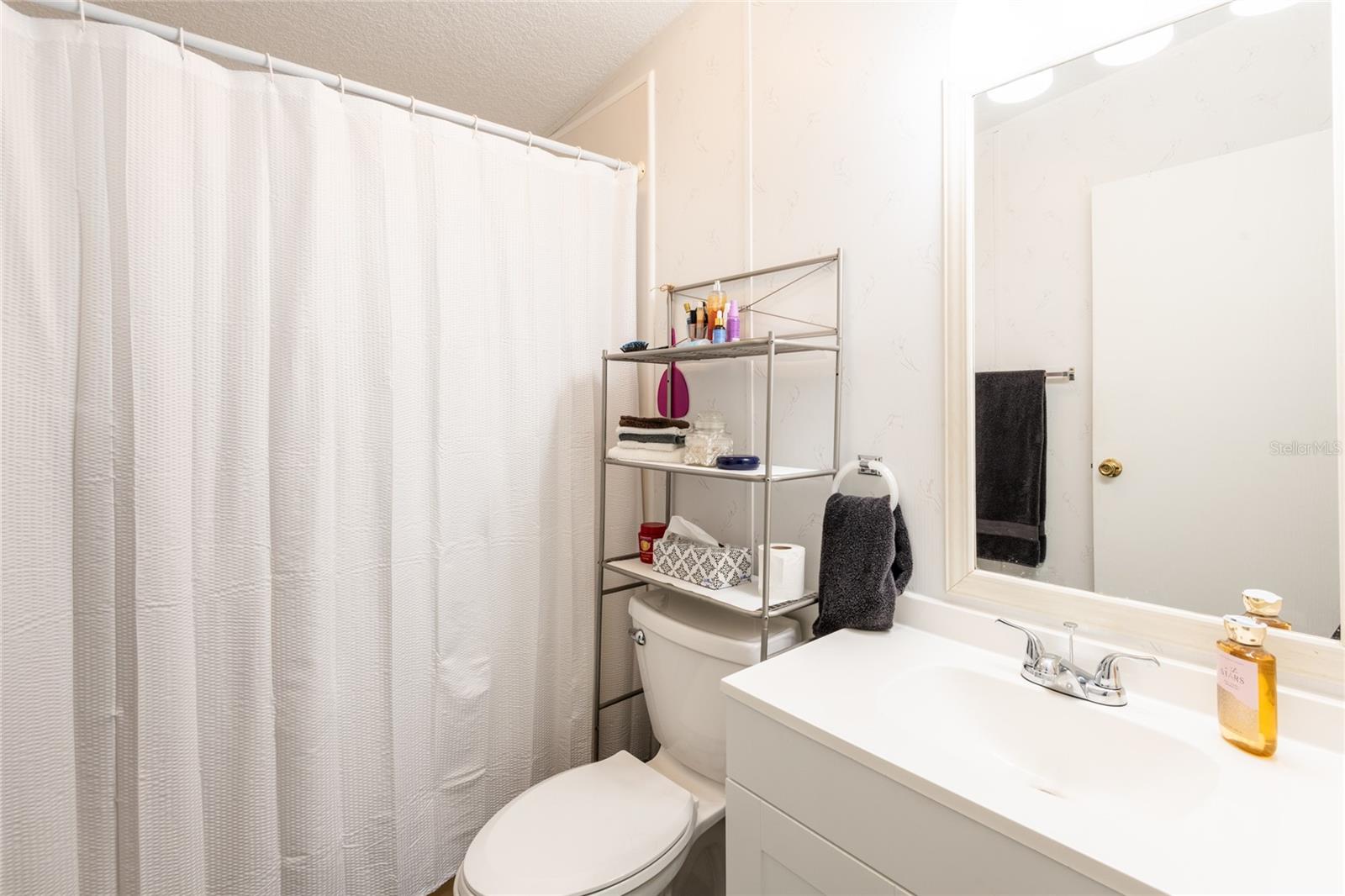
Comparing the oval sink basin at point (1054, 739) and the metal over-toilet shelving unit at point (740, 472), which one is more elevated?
the metal over-toilet shelving unit at point (740, 472)

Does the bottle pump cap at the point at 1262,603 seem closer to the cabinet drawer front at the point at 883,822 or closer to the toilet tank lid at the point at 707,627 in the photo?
the cabinet drawer front at the point at 883,822

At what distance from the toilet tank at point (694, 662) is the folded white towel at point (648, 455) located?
37cm

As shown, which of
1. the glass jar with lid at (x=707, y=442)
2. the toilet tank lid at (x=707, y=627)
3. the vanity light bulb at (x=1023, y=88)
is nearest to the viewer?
the vanity light bulb at (x=1023, y=88)

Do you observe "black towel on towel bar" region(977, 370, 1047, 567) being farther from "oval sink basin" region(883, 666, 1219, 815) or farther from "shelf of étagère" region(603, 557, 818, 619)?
"shelf of étagère" region(603, 557, 818, 619)

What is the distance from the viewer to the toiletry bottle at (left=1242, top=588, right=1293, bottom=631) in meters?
0.75

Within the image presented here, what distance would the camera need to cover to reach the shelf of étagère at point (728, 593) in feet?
3.90

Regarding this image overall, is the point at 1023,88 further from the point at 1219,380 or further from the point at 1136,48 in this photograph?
the point at 1219,380

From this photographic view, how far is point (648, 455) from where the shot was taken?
1457 mm

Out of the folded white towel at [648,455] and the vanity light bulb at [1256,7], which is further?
the folded white towel at [648,455]

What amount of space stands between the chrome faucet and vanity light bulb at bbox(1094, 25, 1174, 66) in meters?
0.90

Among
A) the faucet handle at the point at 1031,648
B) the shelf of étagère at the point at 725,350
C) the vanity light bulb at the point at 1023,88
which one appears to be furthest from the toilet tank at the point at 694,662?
the vanity light bulb at the point at 1023,88

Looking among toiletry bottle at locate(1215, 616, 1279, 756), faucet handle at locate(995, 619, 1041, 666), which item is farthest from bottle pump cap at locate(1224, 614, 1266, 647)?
faucet handle at locate(995, 619, 1041, 666)

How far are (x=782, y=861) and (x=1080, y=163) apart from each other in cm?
121

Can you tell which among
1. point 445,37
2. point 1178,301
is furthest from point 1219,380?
point 445,37
